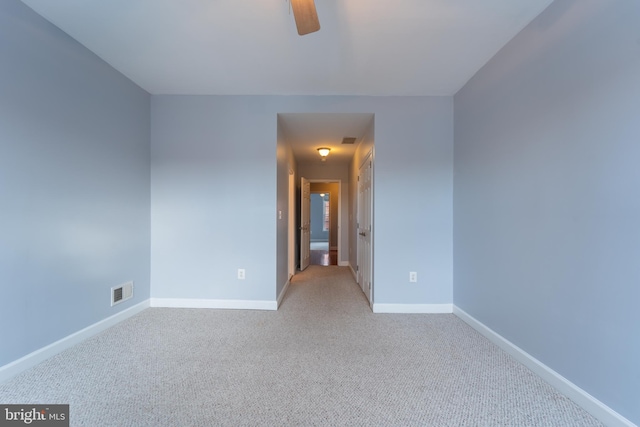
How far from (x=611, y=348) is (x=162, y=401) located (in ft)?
7.96

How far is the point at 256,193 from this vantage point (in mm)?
3016

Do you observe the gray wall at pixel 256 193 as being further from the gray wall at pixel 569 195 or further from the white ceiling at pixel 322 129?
the gray wall at pixel 569 195

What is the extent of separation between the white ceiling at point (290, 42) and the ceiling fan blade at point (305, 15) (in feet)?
1.09

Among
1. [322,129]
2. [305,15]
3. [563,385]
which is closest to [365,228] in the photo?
[322,129]

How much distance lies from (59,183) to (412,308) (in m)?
3.42

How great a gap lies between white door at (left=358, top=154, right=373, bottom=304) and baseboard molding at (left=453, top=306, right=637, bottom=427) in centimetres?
129

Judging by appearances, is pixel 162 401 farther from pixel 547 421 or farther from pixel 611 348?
pixel 611 348

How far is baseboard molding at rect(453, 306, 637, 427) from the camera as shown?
1.33 m

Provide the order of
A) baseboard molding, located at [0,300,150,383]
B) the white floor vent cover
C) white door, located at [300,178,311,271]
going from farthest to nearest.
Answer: white door, located at [300,178,311,271] < the white floor vent cover < baseboard molding, located at [0,300,150,383]

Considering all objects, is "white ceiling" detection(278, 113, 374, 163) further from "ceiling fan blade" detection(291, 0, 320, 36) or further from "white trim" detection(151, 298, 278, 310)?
"white trim" detection(151, 298, 278, 310)

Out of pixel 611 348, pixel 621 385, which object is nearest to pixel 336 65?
pixel 611 348

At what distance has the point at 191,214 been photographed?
304cm

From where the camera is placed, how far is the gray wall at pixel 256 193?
2.96 m

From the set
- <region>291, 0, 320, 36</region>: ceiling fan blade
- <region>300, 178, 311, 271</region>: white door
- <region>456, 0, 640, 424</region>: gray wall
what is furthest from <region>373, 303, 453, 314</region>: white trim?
<region>291, 0, 320, 36</region>: ceiling fan blade
